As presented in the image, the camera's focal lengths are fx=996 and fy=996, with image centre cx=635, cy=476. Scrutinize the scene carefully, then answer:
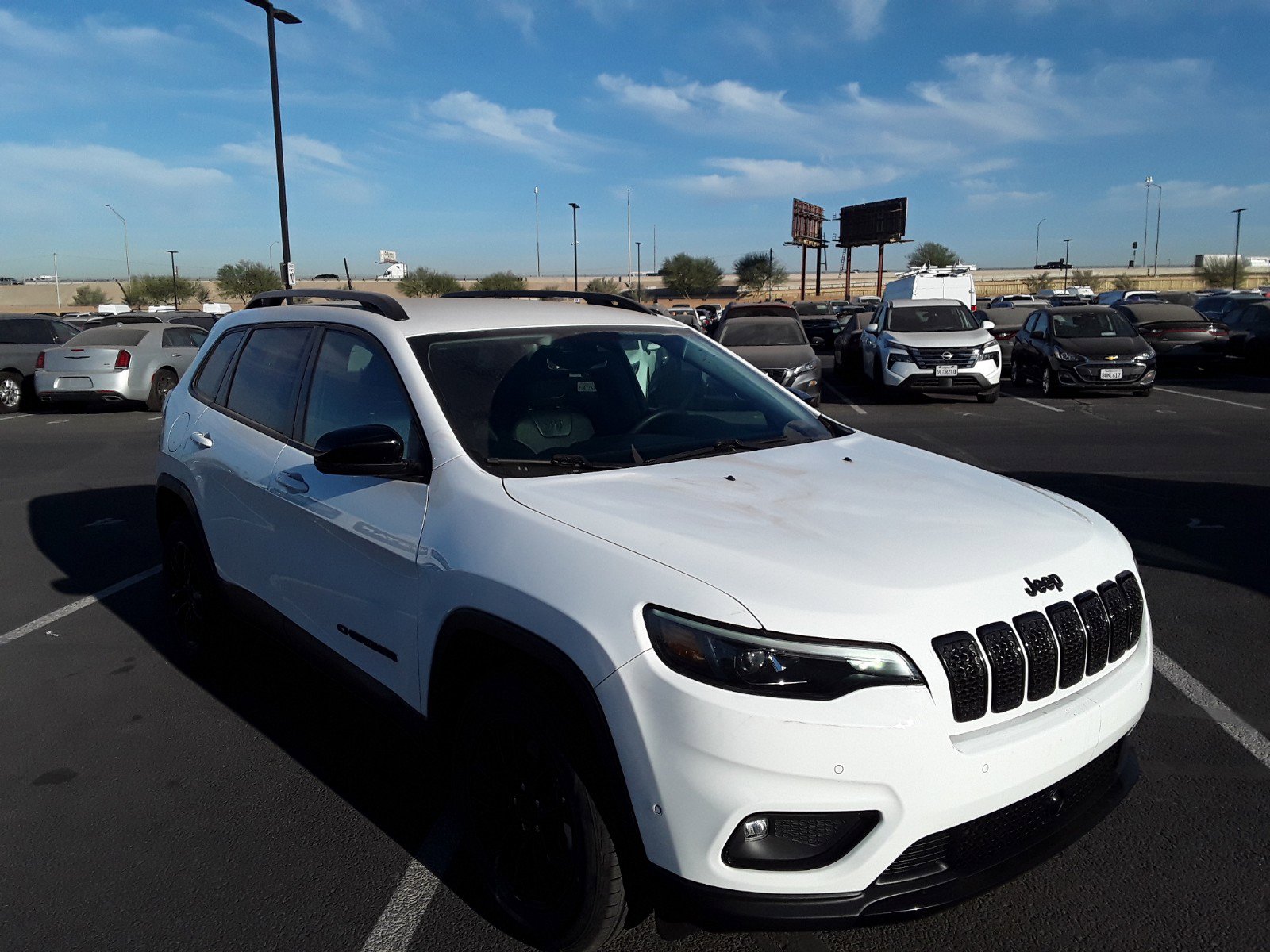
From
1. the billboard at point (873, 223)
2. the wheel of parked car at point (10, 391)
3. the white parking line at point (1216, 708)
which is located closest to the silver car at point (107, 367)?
the wheel of parked car at point (10, 391)

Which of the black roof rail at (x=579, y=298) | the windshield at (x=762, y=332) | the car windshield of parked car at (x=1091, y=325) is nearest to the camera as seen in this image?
the black roof rail at (x=579, y=298)

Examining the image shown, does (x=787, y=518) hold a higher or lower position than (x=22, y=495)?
higher

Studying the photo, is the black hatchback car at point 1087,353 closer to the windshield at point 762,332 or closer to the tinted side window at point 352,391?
the windshield at point 762,332

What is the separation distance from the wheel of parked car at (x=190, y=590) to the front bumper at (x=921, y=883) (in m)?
2.96

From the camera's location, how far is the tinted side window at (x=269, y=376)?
12.9 ft

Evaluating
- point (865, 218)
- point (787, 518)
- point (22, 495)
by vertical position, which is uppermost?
point (865, 218)

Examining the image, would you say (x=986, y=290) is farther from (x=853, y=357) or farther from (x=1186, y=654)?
(x=1186, y=654)

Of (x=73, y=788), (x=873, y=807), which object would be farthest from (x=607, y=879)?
(x=73, y=788)

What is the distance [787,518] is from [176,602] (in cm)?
355

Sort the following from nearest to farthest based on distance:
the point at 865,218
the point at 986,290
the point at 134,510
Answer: the point at 134,510, the point at 865,218, the point at 986,290

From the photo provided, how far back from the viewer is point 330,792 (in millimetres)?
3535

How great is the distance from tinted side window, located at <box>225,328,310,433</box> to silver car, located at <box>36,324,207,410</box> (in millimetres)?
12812

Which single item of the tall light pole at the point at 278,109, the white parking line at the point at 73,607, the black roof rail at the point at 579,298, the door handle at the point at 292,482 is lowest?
the white parking line at the point at 73,607

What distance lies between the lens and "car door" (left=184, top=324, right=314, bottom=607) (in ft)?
12.6
